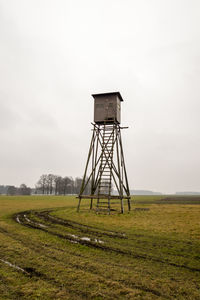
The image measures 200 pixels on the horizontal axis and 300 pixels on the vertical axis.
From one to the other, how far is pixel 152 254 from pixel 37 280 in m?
3.89

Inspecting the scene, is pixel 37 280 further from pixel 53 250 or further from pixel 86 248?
pixel 86 248

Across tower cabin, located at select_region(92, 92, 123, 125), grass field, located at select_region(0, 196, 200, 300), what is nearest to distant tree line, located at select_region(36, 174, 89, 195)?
tower cabin, located at select_region(92, 92, 123, 125)

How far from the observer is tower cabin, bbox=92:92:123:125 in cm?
2009

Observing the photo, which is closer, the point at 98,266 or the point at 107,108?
the point at 98,266

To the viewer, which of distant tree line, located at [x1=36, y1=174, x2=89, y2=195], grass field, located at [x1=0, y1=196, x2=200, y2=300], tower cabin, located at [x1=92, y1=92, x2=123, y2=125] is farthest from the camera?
distant tree line, located at [x1=36, y1=174, x2=89, y2=195]

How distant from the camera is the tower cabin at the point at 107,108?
20094 millimetres

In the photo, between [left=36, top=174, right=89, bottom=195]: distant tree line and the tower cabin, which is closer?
the tower cabin

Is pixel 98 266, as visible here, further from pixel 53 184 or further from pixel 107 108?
pixel 53 184

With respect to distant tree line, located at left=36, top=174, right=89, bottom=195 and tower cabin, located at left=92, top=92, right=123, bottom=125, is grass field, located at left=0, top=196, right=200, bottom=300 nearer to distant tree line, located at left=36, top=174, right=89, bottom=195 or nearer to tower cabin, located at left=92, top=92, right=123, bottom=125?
tower cabin, located at left=92, top=92, right=123, bottom=125

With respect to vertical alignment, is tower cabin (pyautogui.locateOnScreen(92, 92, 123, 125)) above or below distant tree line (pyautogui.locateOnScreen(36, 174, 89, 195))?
above

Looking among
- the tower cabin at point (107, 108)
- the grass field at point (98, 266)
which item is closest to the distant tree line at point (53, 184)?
the tower cabin at point (107, 108)

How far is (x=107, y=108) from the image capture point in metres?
20.3

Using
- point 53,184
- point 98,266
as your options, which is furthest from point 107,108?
point 53,184

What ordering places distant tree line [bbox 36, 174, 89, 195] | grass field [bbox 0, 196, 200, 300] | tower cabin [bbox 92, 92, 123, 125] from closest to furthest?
grass field [bbox 0, 196, 200, 300], tower cabin [bbox 92, 92, 123, 125], distant tree line [bbox 36, 174, 89, 195]
